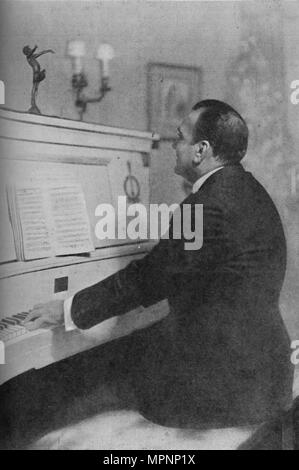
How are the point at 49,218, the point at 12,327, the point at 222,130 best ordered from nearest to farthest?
the point at 12,327, the point at 49,218, the point at 222,130

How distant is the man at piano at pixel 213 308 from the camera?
173 centimetres

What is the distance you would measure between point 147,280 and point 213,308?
26 centimetres

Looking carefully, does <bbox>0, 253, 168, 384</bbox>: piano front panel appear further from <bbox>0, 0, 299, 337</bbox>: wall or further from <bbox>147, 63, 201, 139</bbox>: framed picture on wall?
<bbox>147, 63, 201, 139</bbox>: framed picture on wall

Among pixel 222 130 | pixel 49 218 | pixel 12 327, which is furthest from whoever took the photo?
pixel 222 130

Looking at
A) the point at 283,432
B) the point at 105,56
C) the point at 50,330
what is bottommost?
the point at 283,432

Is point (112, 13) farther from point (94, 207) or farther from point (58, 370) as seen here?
point (58, 370)

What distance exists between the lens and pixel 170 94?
1.96 metres

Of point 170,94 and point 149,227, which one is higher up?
point 170,94

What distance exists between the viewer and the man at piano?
1.73 meters

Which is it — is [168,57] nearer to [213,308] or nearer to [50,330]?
[213,308]

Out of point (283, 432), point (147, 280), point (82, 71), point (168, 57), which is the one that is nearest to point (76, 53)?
point (82, 71)

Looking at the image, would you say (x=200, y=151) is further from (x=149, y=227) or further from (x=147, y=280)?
(x=147, y=280)

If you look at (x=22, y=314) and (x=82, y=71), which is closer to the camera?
(x=22, y=314)

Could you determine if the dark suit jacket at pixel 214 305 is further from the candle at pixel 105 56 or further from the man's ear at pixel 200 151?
the candle at pixel 105 56
